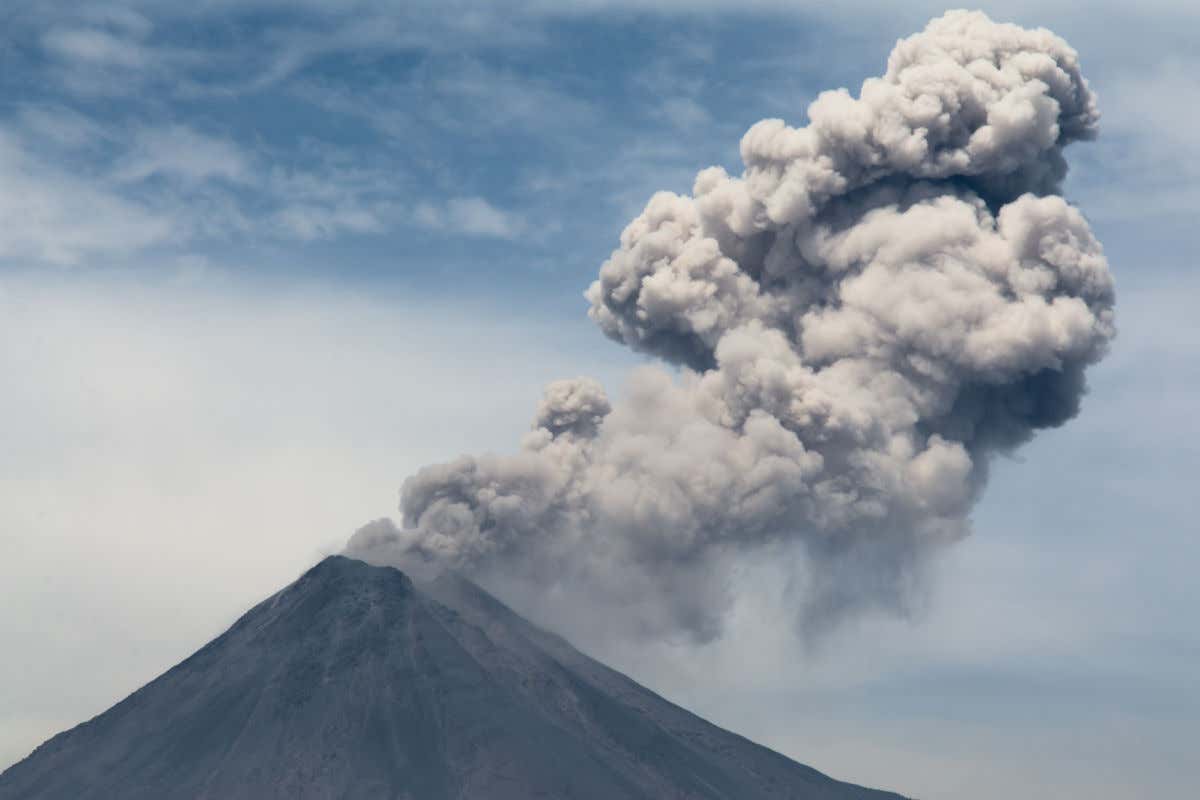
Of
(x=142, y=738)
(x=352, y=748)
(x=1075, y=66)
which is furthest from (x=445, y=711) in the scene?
(x=1075, y=66)

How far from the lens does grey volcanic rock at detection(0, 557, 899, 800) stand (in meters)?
94.8

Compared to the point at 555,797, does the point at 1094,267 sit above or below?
above

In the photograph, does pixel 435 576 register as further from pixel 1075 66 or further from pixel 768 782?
pixel 1075 66

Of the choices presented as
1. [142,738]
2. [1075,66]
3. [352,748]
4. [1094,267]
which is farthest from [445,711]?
[1075,66]

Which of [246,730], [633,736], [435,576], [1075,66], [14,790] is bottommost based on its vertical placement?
[14,790]

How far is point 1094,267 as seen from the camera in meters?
85.9

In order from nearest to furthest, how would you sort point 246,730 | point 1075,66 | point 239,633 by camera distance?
point 1075,66, point 246,730, point 239,633

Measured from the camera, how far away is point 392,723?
10000cm

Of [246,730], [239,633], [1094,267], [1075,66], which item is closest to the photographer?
[1094,267]

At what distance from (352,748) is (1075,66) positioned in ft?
191

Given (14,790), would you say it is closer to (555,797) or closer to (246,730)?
(246,730)

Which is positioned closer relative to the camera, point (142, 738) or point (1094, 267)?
point (1094, 267)

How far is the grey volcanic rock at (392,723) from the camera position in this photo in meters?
94.8

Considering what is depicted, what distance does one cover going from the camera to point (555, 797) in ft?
303
